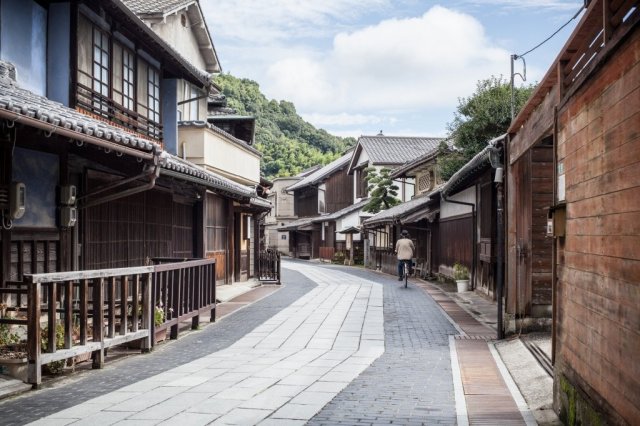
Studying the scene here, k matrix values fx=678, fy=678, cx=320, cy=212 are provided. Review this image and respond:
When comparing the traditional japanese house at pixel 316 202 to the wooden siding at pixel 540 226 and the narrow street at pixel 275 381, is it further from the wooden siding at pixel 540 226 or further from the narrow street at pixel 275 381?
the wooden siding at pixel 540 226

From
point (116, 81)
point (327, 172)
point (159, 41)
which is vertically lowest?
point (116, 81)

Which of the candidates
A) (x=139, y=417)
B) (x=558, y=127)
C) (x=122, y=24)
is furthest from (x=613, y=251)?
(x=122, y=24)

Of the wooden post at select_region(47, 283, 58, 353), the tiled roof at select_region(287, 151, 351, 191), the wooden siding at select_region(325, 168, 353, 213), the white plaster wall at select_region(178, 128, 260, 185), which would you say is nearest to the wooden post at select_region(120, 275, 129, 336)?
the wooden post at select_region(47, 283, 58, 353)

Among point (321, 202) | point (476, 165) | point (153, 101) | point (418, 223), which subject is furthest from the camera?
point (321, 202)

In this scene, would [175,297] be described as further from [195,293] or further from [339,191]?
[339,191]

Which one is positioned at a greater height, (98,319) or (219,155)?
(219,155)

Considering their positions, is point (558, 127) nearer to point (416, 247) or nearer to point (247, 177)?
point (247, 177)

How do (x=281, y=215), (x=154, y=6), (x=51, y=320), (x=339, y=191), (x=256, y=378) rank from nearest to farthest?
(x=51, y=320)
(x=256, y=378)
(x=154, y=6)
(x=339, y=191)
(x=281, y=215)

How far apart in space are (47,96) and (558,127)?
8482 mm

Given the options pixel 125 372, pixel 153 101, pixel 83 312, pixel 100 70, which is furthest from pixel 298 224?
pixel 83 312

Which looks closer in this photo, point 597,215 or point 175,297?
point 597,215

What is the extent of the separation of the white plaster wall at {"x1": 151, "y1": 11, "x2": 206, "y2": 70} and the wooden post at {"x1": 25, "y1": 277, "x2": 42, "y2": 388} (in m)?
12.9

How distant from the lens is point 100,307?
889 centimetres

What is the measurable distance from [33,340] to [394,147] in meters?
45.2
